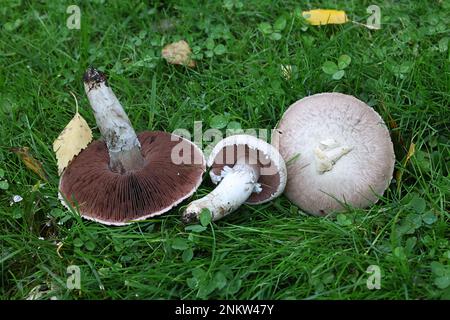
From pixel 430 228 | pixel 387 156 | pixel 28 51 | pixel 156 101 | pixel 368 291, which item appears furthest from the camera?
pixel 28 51

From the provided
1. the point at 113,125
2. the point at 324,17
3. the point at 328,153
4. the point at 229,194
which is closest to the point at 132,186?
the point at 113,125

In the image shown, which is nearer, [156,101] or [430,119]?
[430,119]

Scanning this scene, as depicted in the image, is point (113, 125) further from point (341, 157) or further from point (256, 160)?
point (341, 157)

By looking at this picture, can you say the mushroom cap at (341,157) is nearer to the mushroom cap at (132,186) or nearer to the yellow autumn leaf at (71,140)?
the mushroom cap at (132,186)

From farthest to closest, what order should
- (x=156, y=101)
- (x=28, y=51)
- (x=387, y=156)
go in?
1. (x=28, y=51)
2. (x=156, y=101)
3. (x=387, y=156)

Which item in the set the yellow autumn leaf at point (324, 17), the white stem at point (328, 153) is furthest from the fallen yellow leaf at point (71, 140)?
the yellow autumn leaf at point (324, 17)

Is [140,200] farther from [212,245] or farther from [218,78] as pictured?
[218,78]

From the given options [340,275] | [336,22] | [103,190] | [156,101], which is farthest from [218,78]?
[340,275]
